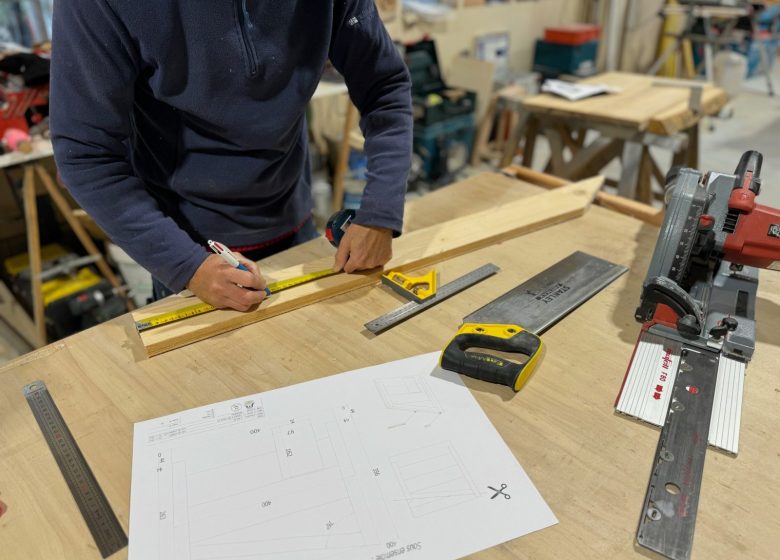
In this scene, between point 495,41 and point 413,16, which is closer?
point 413,16

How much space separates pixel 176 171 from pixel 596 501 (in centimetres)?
89

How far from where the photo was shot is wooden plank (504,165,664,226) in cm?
131

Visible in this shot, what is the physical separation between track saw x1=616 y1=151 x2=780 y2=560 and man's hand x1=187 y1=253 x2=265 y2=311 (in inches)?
24.5

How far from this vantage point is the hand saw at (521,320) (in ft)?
2.62

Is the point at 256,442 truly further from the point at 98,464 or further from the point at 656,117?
the point at 656,117

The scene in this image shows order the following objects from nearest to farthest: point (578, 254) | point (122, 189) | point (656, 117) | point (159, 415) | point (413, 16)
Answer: point (159, 415) < point (122, 189) < point (578, 254) < point (656, 117) < point (413, 16)

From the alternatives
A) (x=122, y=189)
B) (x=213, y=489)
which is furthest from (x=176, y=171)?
(x=213, y=489)

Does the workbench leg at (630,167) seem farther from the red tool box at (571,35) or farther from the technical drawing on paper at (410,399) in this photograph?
the red tool box at (571,35)

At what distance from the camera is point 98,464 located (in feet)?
2.21

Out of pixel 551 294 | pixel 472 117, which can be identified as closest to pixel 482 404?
pixel 551 294

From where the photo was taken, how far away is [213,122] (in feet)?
3.09

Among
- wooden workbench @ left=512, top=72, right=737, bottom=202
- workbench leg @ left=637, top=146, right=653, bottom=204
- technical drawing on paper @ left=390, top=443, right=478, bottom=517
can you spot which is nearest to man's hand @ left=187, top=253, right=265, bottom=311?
technical drawing on paper @ left=390, top=443, right=478, bottom=517

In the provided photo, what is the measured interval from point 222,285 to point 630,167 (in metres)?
1.90

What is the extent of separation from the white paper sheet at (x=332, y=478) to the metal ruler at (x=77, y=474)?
0.09 feet
